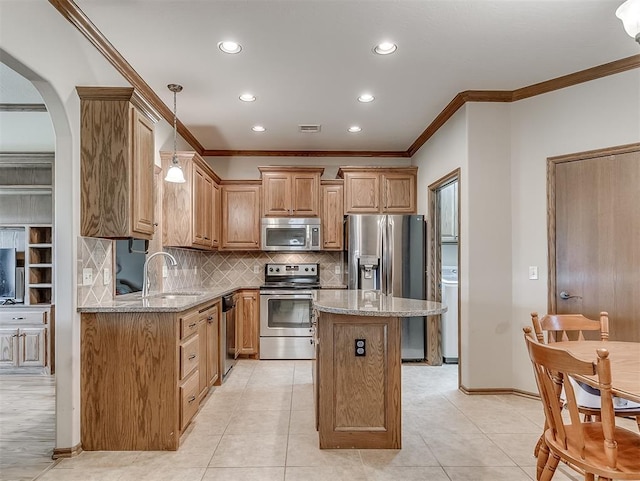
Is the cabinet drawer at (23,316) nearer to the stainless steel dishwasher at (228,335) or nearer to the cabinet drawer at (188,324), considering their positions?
the stainless steel dishwasher at (228,335)

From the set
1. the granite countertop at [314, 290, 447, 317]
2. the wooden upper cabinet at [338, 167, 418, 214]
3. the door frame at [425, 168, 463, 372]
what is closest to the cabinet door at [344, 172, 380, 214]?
the wooden upper cabinet at [338, 167, 418, 214]

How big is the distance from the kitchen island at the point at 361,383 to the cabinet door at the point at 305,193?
275 cm

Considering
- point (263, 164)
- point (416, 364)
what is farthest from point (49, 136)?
point (416, 364)

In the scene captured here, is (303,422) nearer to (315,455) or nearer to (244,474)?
(315,455)

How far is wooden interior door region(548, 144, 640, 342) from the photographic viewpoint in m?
2.94

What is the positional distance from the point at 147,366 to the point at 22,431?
3.76ft

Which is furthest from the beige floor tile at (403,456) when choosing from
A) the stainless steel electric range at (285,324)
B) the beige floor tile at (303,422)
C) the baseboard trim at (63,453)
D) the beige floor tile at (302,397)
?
the stainless steel electric range at (285,324)

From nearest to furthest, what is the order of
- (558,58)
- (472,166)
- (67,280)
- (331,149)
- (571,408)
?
(571,408) → (67,280) → (558,58) → (472,166) → (331,149)

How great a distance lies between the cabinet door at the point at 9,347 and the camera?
419 centimetres

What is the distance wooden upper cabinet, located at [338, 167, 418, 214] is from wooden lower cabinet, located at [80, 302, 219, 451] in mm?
3137

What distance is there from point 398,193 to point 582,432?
3.79m

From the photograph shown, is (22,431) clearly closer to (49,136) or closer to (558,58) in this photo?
(49,136)

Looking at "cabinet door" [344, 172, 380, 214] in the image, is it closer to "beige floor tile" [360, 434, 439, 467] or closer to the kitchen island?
the kitchen island

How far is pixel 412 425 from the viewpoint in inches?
112
